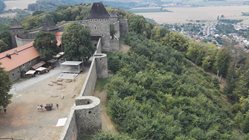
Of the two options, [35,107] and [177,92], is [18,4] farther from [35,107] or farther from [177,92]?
[35,107]

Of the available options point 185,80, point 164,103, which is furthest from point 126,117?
point 185,80

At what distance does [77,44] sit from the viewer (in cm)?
3130

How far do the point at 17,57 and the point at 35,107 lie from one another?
1125 cm

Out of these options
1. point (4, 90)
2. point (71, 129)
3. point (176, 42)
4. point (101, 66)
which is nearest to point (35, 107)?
point (4, 90)

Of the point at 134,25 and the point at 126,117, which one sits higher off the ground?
the point at 134,25

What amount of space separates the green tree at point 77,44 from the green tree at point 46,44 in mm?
2544

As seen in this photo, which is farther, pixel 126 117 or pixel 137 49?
pixel 137 49

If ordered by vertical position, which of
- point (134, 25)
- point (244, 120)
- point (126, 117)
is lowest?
point (244, 120)

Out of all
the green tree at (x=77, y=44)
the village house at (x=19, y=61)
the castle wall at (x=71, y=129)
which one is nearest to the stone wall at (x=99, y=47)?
the green tree at (x=77, y=44)

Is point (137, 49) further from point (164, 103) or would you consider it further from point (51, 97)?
point (51, 97)

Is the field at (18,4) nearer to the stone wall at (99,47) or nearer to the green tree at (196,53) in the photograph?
the green tree at (196,53)

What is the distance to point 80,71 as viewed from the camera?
30.0m

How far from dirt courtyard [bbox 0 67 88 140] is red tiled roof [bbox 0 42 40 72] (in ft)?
8.03

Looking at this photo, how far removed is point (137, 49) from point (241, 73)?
16129 millimetres
